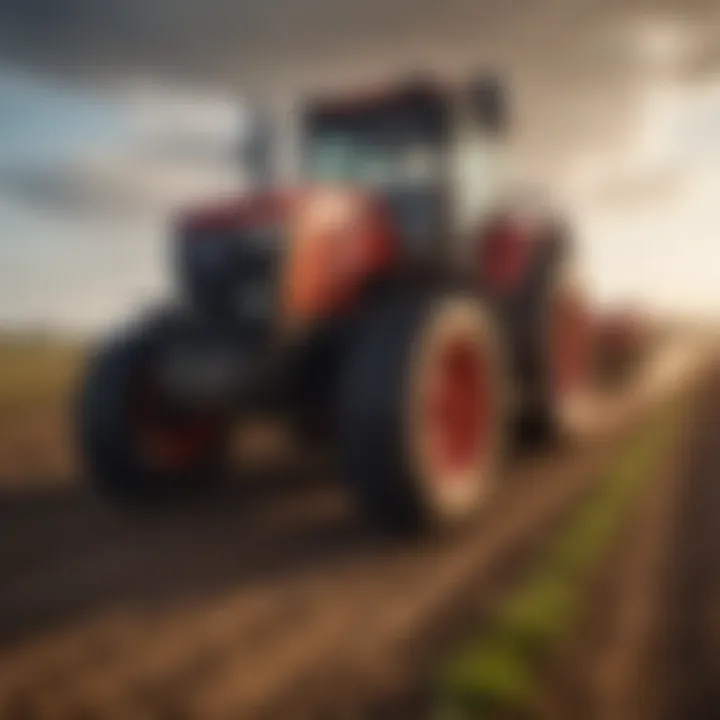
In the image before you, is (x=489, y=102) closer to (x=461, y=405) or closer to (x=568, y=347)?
(x=461, y=405)

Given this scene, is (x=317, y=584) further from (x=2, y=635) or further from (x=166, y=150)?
(x=166, y=150)

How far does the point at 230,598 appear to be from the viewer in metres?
1.22

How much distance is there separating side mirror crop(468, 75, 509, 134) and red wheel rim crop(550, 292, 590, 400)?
0.38 metres

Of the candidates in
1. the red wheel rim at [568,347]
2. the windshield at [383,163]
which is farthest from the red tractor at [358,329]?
the red wheel rim at [568,347]

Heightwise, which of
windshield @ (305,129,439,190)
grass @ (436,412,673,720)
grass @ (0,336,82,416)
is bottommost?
grass @ (436,412,673,720)

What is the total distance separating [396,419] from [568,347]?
561 mm

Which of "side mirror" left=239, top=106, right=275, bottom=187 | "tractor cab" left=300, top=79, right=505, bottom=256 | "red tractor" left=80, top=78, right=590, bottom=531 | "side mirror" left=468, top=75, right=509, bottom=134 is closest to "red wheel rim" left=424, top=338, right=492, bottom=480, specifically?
"red tractor" left=80, top=78, right=590, bottom=531

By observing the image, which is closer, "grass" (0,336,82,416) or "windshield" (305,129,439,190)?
"grass" (0,336,82,416)

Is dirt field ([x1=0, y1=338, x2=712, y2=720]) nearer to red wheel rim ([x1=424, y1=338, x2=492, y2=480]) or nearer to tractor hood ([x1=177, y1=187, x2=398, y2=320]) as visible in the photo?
red wheel rim ([x1=424, y1=338, x2=492, y2=480])

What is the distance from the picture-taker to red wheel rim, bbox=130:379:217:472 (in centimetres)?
159

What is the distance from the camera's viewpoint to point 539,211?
145cm

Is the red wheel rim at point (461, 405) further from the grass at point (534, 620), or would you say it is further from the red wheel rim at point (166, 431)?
the red wheel rim at point (166, 431)

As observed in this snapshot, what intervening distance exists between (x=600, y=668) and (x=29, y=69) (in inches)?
29.2

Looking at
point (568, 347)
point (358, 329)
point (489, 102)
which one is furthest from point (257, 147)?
point (568, 347)
